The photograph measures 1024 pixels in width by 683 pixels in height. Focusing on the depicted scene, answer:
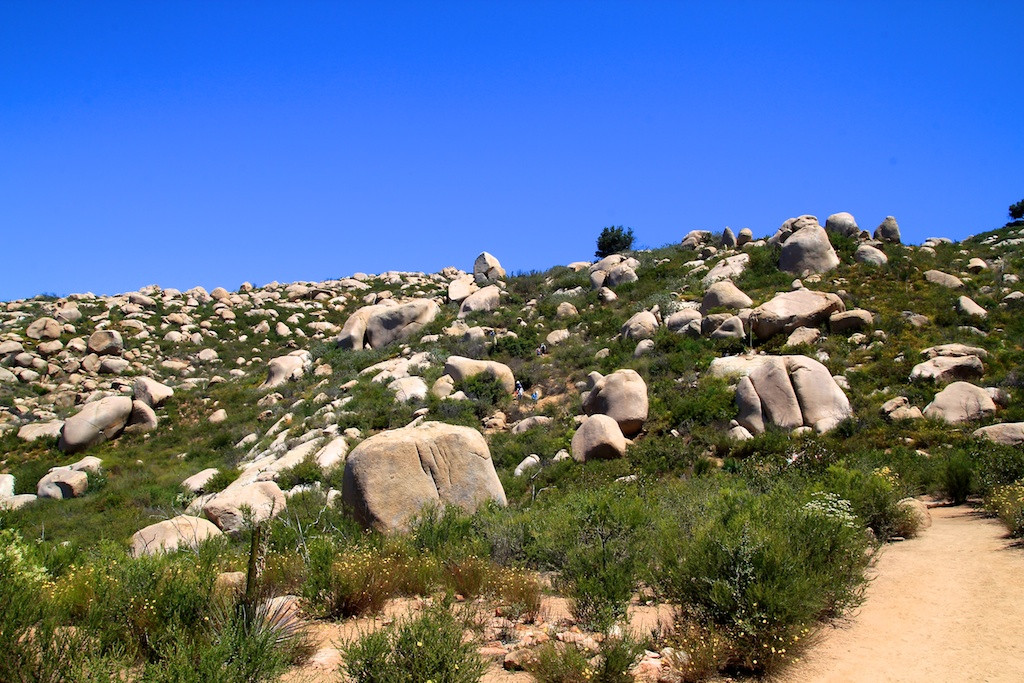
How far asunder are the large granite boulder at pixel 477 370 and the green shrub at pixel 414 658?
16346mm

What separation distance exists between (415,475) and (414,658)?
6539 millimetres

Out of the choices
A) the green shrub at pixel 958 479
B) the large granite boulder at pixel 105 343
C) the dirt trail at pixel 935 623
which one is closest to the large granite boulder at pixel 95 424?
the large granite boulder at pixel 105 343

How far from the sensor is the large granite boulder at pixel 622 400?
57.3 feet

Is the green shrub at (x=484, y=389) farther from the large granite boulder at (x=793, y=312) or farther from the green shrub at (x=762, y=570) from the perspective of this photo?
the green shrub at (x=762, y=570)

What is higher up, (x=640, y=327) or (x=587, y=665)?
(x=640, y=327)

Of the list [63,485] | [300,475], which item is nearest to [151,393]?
[63,485]

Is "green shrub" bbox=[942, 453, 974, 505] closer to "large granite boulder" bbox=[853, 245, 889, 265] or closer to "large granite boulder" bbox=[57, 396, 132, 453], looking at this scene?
"large granite boulder" bbox=[853, 245, 889, 265]

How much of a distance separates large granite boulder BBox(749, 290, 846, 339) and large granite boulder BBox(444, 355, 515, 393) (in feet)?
26.6

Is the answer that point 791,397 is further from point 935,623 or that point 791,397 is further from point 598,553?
point 598,553

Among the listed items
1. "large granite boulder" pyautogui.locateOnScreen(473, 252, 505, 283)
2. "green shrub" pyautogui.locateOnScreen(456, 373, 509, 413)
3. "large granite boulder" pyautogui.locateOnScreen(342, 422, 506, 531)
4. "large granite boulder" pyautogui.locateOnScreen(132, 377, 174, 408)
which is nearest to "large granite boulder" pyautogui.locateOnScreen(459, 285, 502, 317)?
"large granite boulder" pyautogui.locateOnScreen(473, 252, 505, 283)

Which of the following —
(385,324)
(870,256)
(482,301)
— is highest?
(870,256)

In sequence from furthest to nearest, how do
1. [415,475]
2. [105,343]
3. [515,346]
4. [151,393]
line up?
1. [105,343]
2. [151,393]
3. [515,346]
4. [415,475]

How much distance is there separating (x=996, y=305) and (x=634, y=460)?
14286 millimetres

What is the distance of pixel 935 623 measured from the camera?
680 cm
